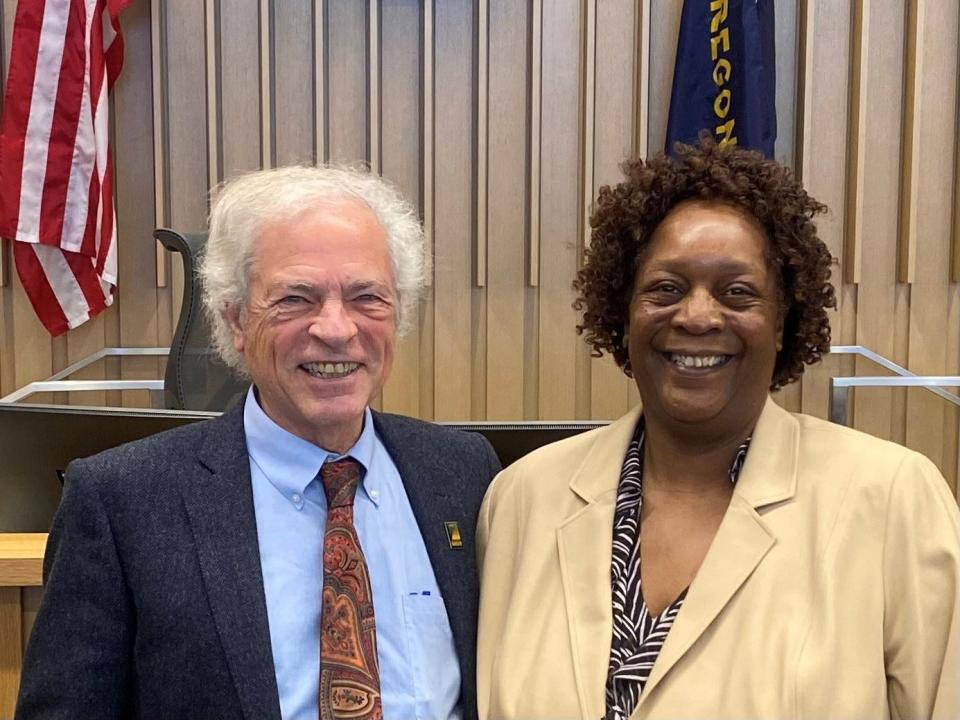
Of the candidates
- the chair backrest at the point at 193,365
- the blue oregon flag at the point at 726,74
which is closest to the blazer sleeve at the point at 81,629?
the chair backrest at the point at 193,365

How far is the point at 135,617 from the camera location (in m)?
1.44

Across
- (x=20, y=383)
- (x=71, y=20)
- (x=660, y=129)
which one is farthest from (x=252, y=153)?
(x=660, y=129)

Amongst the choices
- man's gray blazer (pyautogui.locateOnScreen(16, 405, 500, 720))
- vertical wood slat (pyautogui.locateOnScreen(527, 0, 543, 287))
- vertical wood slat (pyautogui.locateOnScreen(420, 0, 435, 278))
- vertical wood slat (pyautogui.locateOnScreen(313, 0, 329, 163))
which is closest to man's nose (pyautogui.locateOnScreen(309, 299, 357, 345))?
man's gray blazer (pyautogui.locateOnScreen(16, 405, 500, 720))

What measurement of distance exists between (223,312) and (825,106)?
3752 millimetres

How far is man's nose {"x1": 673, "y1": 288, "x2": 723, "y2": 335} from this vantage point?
1518mm

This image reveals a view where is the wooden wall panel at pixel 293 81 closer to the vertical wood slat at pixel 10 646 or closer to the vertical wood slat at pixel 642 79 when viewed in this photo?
the vertical wood slat at pixel 642 79

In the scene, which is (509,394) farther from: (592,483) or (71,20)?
(592,483)

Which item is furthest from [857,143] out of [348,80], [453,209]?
[348,80]

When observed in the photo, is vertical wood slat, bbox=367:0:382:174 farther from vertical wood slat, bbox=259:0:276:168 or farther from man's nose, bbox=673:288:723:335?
man's nose, bbox=673:288:723:335

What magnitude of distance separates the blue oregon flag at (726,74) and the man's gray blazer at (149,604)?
3.35 metres

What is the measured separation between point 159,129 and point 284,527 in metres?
3.47

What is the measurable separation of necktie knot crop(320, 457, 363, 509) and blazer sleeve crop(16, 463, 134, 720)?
32cm

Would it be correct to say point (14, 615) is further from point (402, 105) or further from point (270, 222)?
point (402, 105)

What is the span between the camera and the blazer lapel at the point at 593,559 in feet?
4.83
